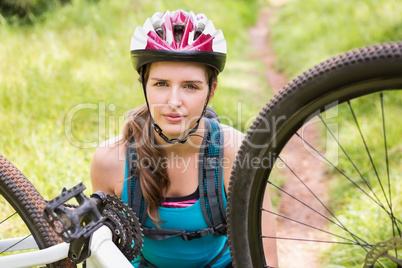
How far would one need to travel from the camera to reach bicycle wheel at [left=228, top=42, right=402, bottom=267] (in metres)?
1.24

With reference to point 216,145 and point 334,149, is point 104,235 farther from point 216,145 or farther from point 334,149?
point 334,149

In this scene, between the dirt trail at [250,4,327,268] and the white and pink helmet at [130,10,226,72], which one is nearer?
the white and pink helmet at [130,10,226,72]

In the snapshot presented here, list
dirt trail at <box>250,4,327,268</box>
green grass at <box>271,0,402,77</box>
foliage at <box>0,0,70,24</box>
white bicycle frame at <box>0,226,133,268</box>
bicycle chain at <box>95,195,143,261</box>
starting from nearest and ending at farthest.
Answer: white bicycle frame at <box>0,226,133,268</box> → bicycle chain at <box>95,195,143,261</box> → dirt trail at <box>250,4,327,268</box> → foliage at <box>0,0,70,24</box> → green grass at <box>271,0,402,77</box>

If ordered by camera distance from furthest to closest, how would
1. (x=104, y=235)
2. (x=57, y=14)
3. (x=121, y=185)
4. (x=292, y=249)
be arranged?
(x=57, y=14) → (x=292, y=249) → (x=121, y=185) → (x=104, y=235)

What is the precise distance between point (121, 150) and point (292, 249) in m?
1.95

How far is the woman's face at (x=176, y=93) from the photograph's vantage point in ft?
5.74

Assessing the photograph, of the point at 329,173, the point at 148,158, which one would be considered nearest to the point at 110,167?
the point at 148,158

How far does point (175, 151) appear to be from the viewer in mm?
1985

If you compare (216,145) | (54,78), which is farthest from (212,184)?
(54,78)

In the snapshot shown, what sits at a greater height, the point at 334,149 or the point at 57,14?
the point at 57,14

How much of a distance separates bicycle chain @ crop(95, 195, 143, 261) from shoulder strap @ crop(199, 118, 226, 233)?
364 millimetres

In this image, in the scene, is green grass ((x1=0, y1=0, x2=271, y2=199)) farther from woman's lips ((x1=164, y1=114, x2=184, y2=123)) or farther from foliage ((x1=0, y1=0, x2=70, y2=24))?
woman's lips ((x1=164, y1=114, x2=184, y2=123))

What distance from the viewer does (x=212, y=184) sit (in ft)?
5.96

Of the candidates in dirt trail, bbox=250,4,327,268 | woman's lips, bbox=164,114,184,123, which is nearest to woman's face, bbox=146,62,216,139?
woman's lips, bbox=164,114,184,123
